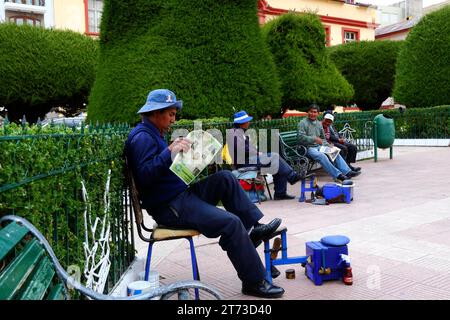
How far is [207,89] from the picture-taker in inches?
378

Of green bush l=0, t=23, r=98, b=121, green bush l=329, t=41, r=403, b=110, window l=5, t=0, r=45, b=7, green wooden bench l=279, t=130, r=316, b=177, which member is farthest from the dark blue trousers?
window l=5, t=0, r=45, b=7

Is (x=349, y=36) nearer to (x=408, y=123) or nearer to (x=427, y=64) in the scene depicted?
(x=427, y=64)

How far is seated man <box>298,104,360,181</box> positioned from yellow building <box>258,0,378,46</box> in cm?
2688

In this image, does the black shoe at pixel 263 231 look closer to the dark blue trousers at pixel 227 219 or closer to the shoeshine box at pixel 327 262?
the dark blue trousers at pixel 227 219

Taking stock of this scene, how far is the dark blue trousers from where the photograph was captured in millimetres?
3619

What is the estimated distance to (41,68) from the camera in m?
19.5

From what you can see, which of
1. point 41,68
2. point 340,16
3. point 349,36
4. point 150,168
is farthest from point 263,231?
point 349,36

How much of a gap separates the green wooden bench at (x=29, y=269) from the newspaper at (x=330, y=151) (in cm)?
670

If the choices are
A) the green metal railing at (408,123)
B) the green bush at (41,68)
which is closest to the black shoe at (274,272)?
the green metal railing at (408,123)

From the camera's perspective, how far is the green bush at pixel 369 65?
2677cm

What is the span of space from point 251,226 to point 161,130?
1.07 meters

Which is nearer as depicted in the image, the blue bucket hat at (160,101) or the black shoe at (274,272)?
the blue bucket hat at (160,101)

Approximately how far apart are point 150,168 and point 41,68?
17.8m

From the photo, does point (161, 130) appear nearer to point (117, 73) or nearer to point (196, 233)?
point (196, 233)
